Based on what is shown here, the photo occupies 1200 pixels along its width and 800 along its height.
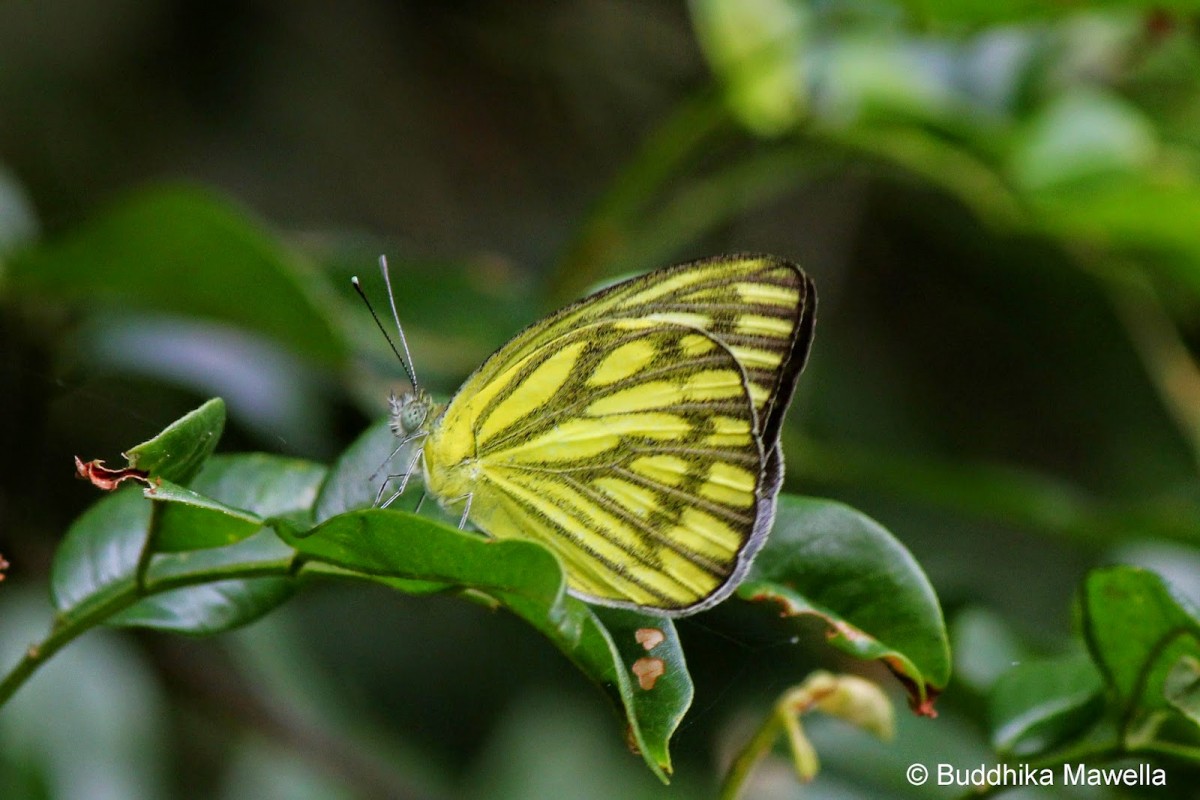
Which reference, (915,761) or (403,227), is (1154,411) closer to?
(915,761)

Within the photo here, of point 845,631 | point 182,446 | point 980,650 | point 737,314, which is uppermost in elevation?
point 182,446

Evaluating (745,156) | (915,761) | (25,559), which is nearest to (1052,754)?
(915,761)

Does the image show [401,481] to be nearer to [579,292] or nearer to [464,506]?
[464,506]

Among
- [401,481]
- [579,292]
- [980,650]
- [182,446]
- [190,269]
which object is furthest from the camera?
[579,292]

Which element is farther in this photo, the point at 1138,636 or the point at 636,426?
the point at 636,426

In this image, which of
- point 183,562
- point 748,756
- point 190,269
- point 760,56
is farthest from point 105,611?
point 760,56

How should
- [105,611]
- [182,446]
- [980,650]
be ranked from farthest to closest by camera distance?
[980,650], [105,611], [182,446]

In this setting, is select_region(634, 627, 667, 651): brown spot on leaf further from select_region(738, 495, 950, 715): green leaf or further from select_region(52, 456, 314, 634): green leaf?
select_region(52, 456, 314, 634): green leaf
